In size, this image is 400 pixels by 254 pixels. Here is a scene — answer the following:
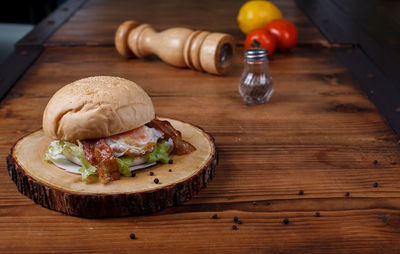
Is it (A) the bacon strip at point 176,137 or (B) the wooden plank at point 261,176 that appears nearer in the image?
(B) the wooden plank at point 261,176

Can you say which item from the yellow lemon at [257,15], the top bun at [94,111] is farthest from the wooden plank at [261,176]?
the yellow lemon at [257,15]

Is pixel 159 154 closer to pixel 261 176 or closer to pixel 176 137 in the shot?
pixel 176 137

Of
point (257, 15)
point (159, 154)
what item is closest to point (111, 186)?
point (159, 154)

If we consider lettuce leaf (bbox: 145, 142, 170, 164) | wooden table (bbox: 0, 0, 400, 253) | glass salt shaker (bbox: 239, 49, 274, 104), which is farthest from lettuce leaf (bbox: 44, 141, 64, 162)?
glass salt shaker (bbox: 239, 49, 274, 104)

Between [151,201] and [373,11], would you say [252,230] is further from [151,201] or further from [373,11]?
[373,11]

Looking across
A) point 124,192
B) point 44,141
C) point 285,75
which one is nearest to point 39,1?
point 285,75

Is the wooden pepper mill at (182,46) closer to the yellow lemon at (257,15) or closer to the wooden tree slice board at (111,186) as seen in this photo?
the yellow lemon at (257,15)

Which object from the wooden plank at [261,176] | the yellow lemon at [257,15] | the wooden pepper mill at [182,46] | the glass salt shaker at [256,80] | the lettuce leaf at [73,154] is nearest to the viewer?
the wooden plank at [261,176]
